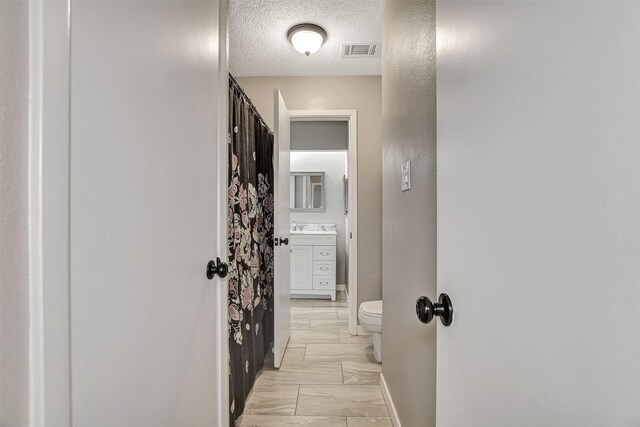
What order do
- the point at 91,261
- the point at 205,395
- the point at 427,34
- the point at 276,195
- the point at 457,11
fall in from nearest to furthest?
1. the point at 91,261
2. the point at 457,11
3. the point at 205,395
4. the point at 427,34
5. the point at 276,195

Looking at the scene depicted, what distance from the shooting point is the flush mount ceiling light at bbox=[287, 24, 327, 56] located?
7.75 feet

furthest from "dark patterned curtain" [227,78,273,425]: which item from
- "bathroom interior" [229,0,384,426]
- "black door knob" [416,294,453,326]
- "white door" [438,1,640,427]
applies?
"white door" [438,1,640,427]

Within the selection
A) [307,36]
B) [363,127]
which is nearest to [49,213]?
[307,36]

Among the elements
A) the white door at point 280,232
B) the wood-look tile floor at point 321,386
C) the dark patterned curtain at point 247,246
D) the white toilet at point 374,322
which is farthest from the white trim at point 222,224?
the white toilet at point 374,322

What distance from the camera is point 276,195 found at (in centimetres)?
234

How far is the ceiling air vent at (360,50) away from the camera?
2615 millimetres

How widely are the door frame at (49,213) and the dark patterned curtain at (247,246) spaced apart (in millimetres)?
1059

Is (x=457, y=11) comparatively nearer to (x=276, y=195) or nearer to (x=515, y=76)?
(x=515, y=76)

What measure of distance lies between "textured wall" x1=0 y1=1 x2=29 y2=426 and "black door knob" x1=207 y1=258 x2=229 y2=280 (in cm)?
67

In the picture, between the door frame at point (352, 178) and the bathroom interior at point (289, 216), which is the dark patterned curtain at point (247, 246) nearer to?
the bathroom interior at point (289, 216)

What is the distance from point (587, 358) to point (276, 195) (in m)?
2.09

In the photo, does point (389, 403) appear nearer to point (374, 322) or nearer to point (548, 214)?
point (374, 322)

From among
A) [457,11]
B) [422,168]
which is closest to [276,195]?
[422,168]

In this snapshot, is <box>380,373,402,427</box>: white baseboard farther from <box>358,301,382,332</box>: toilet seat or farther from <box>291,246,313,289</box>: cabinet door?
<box>291,246,313,289</box>: cabinet door
